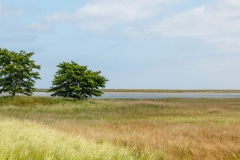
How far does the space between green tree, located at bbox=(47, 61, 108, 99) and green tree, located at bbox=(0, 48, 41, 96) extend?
11.1 feet

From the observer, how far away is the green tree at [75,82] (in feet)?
149

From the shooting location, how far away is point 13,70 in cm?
4231

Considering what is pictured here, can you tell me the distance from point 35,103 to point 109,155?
31854mm

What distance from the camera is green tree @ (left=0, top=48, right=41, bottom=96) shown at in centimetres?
4275

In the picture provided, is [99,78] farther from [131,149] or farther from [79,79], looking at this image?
[131,149]

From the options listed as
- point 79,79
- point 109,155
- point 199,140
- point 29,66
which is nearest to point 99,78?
point 79,79

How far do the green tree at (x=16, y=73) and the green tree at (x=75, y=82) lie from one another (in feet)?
11.1

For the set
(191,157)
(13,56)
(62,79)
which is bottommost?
(191,157)

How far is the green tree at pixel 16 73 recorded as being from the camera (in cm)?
4275

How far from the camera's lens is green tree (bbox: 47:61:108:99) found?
45.3 metres

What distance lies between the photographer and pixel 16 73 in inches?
1698

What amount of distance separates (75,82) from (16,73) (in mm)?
8290

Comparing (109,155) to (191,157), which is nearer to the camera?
(109,155)

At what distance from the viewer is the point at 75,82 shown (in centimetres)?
4650
